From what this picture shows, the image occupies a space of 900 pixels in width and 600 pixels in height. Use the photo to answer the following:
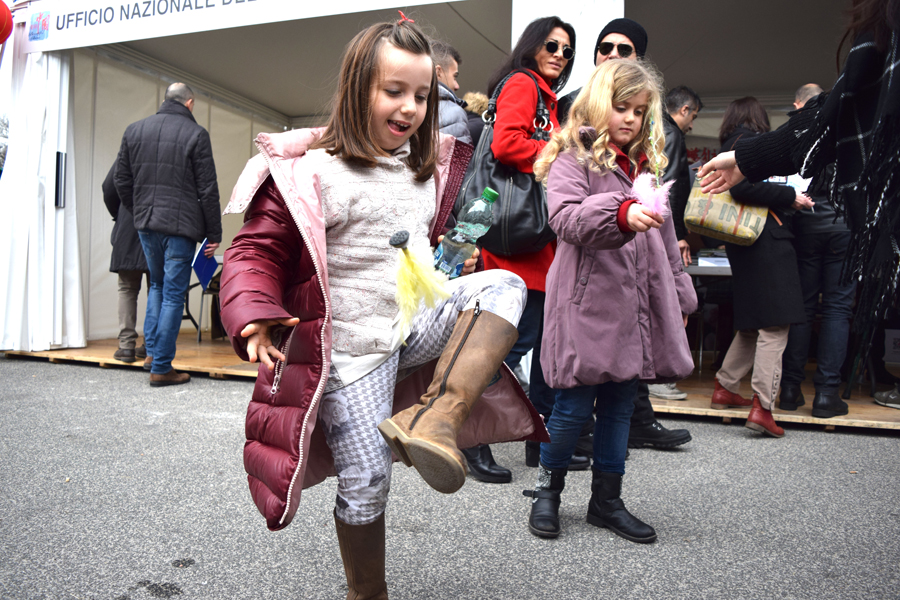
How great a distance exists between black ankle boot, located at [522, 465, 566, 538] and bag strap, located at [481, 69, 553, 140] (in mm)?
1428

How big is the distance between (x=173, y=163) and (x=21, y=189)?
193 cm

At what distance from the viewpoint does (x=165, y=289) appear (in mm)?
4750

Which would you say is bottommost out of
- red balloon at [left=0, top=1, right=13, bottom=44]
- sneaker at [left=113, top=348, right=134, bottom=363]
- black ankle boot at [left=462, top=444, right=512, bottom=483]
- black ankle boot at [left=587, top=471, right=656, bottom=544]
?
sneaker at [left=113, top=348, right=134, bottom=363]

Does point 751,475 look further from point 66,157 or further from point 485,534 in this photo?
point 66,157

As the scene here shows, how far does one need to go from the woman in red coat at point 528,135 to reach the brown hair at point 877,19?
1.45 metres

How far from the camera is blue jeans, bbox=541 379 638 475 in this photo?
225 cm

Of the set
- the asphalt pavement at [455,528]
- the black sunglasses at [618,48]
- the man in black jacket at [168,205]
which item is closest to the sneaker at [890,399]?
the asphalt pavement at [455,528]

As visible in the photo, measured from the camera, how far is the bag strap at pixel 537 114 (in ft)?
9.23

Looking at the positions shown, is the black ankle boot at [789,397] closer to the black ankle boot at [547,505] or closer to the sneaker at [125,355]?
the black ankle boot at [547,505]

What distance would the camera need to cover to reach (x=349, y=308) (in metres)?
1.58

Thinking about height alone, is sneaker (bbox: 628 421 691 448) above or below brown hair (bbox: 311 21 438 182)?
below

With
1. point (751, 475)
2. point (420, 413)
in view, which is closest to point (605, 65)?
point (420, 413)

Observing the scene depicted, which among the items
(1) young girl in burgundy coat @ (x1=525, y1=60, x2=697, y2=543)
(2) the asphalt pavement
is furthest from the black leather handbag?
(2) the asphalt pavement

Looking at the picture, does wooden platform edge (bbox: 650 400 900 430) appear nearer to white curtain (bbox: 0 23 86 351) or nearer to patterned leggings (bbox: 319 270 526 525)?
patterned leggings (bbox: 319 270 526 525)
